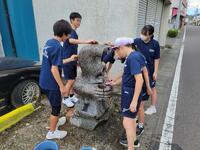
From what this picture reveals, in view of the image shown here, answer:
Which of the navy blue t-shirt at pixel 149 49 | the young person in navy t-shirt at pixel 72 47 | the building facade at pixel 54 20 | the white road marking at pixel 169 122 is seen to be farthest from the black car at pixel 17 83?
the white road marking at pixel 169 122

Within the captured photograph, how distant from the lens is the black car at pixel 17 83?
3.85m

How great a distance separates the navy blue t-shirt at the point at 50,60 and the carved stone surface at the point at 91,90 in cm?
52

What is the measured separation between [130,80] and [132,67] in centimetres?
20

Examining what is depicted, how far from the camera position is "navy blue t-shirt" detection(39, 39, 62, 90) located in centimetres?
265

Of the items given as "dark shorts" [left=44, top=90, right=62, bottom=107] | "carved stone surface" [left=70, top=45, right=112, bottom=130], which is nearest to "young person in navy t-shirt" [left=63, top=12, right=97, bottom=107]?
"carved stone surface" [left=70, top=45, right=112, bottom=130]

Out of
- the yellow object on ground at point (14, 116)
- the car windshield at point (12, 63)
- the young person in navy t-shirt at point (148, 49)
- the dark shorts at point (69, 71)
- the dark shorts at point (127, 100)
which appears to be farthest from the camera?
the car windshield at point (12, 63)

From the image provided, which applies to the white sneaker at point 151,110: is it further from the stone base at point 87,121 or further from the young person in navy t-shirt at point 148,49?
the stone base at point 87,121

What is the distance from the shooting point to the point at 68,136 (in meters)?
3.25

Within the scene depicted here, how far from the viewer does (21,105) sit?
4125mm

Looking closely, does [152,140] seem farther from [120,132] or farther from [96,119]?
[96,119]

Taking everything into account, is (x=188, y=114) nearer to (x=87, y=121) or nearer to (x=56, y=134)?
(x=87, y=121)

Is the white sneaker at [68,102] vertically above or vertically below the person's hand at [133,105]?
below

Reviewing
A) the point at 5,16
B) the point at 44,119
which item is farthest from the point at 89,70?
the point at 5,16

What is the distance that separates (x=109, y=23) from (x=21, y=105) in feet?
9.63
